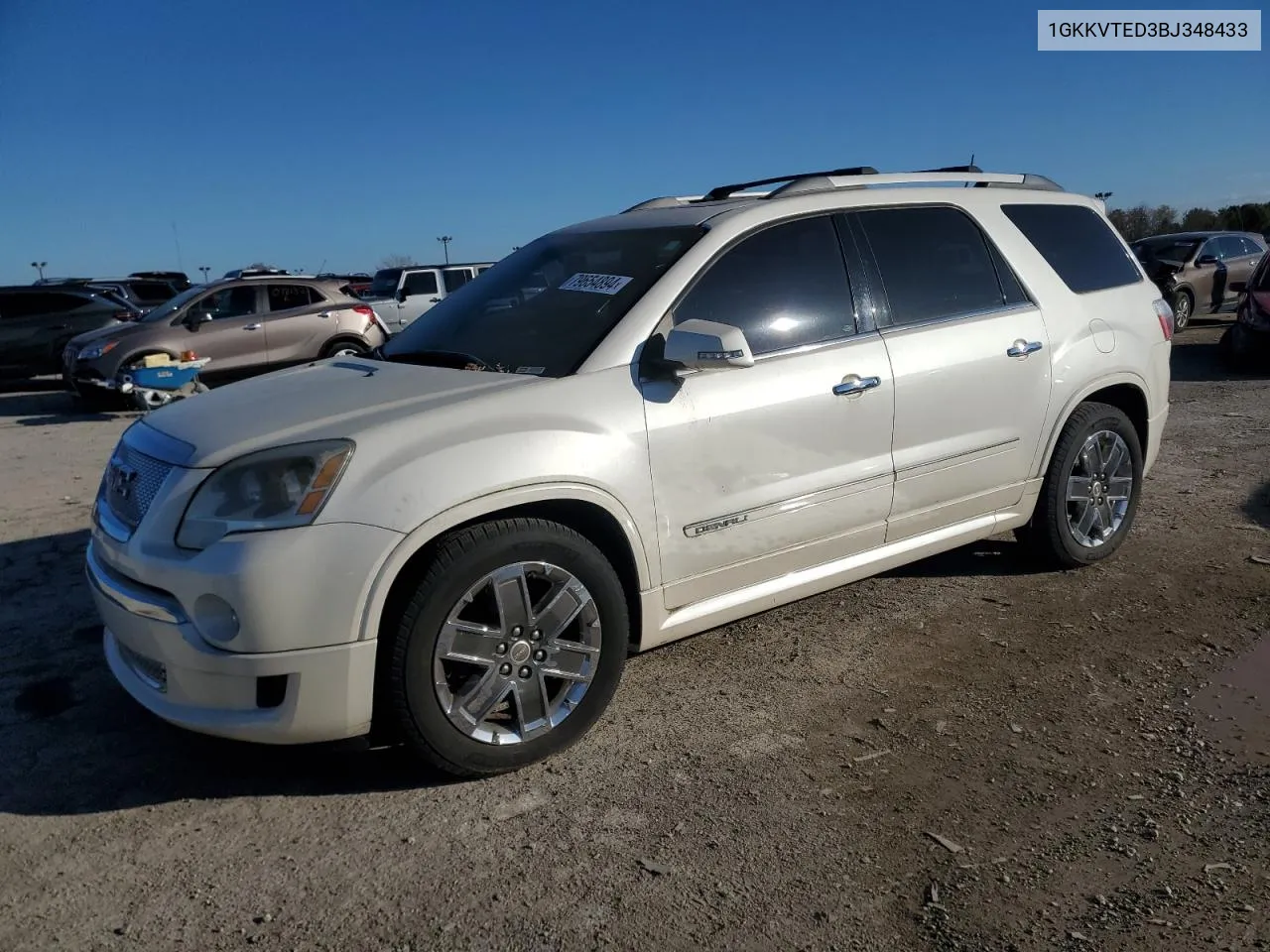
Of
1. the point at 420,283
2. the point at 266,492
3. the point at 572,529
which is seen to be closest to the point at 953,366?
the point at 572,529

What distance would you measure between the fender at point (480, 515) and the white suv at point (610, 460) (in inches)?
0.4

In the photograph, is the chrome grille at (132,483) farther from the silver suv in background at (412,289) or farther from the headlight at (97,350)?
the silver suv in background at (412,289)

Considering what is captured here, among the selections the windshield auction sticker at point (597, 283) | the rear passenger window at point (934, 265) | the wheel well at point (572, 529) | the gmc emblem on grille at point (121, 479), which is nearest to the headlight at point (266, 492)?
the wheel well at point (572, 529)

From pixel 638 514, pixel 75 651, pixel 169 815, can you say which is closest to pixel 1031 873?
pixel 638 514

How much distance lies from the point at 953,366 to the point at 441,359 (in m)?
2.11

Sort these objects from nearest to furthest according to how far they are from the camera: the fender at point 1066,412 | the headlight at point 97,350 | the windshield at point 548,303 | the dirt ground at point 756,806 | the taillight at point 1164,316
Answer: the dirt ground at point 756,806 < the windshield at point 548,303 < the fender at point 1066,412 < the taillight at point 1164,316 < the headlight at point 97,350

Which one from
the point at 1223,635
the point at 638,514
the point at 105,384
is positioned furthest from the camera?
the point at 105,384

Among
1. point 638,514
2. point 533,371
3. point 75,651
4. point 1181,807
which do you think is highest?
point 533,371

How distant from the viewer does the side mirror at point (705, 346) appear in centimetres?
332

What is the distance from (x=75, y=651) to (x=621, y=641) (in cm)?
247

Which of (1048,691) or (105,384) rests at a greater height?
(105,384)

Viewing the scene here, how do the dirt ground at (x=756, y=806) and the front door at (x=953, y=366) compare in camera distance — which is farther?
the front door at (x=953, y=366)

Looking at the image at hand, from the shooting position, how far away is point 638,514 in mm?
3395

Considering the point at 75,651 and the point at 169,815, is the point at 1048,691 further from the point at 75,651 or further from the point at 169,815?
the point at 75,651
